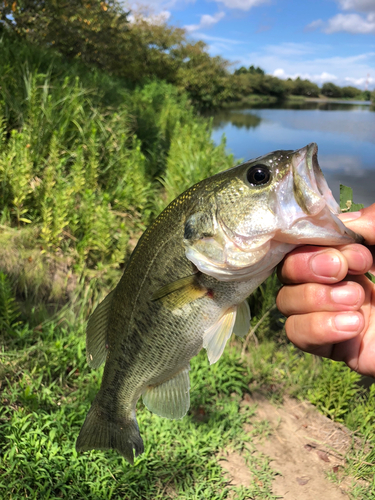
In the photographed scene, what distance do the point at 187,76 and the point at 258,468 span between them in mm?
35199

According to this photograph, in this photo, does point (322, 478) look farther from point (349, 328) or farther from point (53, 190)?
point (53, 190)

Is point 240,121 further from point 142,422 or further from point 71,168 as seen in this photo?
point 142,422

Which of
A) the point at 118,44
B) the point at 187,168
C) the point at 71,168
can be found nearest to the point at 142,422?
the point at 71,168

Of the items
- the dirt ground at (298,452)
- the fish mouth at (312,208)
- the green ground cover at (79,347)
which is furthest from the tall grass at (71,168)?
the fish mouth at (312,208)

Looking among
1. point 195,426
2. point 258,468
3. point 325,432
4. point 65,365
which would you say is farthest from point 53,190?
point 325,432

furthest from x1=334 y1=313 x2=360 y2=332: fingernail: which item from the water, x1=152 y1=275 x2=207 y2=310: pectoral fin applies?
the water

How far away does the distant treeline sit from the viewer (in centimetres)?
822

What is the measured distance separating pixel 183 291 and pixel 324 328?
1.92ft

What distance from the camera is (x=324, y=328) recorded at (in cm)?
152

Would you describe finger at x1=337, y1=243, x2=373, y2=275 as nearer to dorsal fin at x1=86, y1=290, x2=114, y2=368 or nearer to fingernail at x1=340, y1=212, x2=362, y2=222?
fingernail at x1=340, y1=212, x2=362, y2=222

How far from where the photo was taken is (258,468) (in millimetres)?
3021

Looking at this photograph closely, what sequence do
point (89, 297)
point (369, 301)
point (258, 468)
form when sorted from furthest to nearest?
point (89, 297), point (258, 468), point (369, 301)

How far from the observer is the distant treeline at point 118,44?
8.22 m

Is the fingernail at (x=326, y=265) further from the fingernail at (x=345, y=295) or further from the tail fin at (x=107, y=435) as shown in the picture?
the tail fin at (x=107, y=435)
